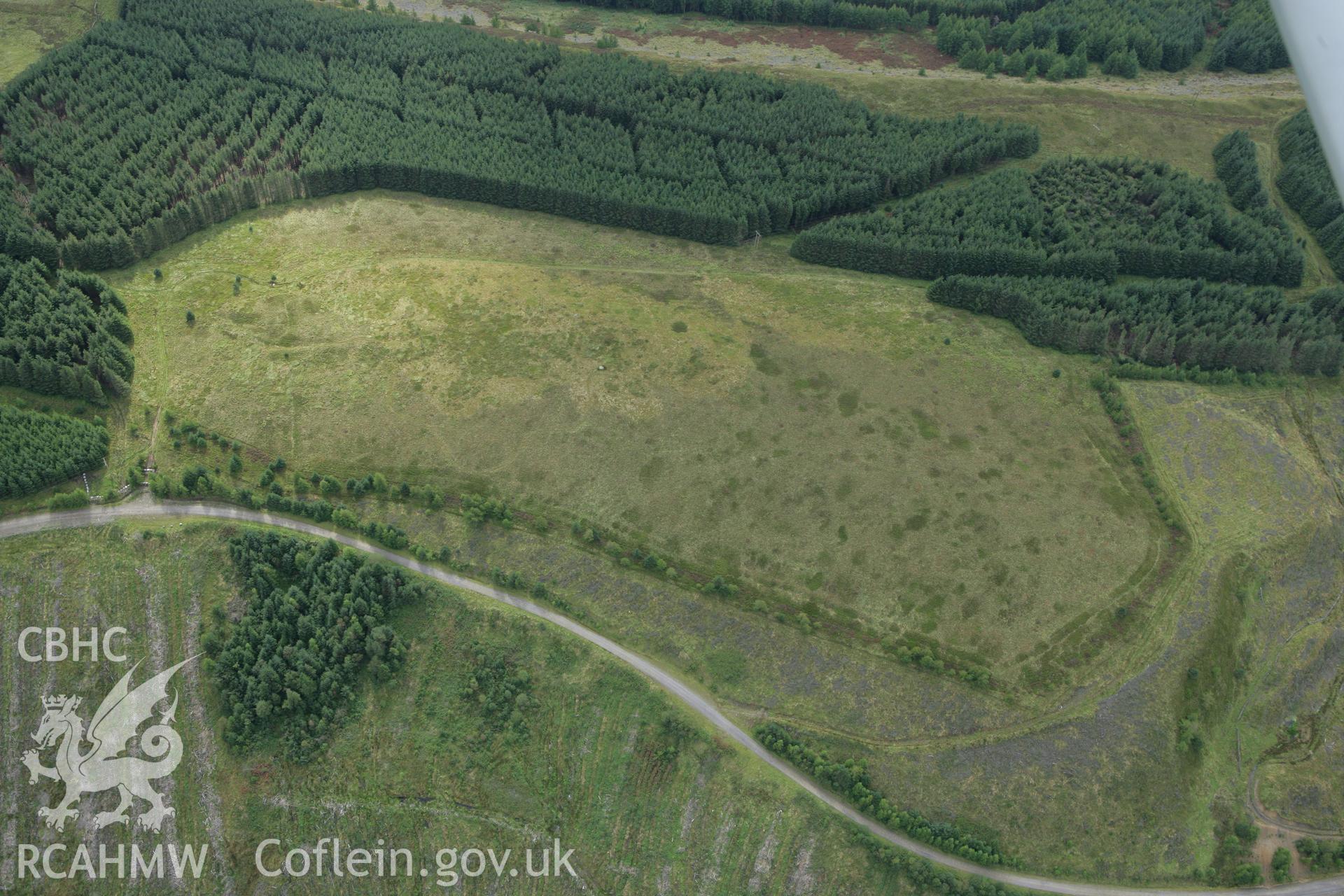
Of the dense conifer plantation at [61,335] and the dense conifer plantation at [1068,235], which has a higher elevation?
the dense conifer plantation at [1068,235]

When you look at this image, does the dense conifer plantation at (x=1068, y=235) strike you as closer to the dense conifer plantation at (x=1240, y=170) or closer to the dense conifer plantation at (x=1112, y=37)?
the dense conifer plantation at (x=1240, y=170)

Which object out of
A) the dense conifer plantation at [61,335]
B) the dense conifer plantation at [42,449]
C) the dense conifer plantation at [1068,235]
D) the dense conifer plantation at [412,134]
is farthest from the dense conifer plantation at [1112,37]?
the dense conifer plantation at [42,449]

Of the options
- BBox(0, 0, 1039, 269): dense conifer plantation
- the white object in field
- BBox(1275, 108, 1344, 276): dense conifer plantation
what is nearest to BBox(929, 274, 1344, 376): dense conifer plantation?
BBox(1275, 108, 1344, 276): dense conifer plantation

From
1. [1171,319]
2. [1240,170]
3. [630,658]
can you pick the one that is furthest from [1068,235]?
[630,658]

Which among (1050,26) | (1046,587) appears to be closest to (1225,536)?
(1046,587)

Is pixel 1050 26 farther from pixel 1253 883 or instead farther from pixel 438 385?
pixel 1253 883
